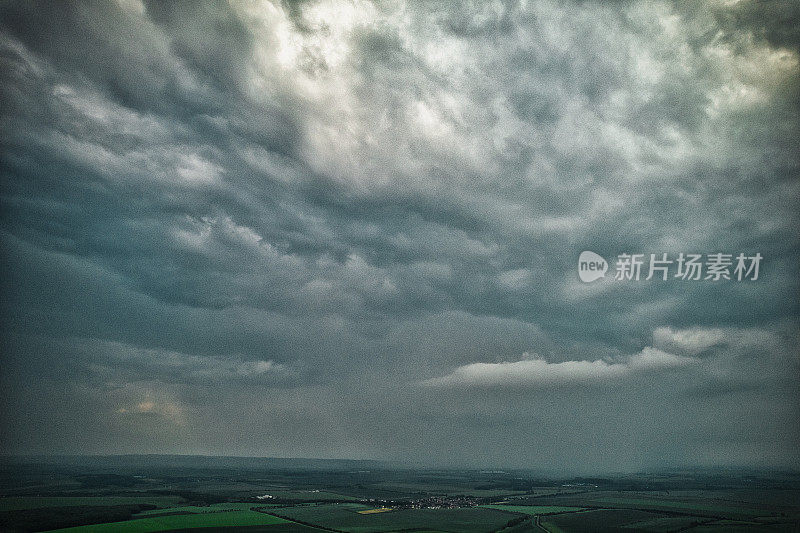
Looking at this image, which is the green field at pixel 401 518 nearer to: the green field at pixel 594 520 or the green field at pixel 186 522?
the green field at pixel 186 522

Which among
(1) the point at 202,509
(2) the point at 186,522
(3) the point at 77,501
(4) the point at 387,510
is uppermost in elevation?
(2) the point at 186,522

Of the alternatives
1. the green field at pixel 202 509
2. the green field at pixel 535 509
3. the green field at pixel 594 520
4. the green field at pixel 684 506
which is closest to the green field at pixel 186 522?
the green field at pixel 202 509

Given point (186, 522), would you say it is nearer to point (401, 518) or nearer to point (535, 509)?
point (401, 518)

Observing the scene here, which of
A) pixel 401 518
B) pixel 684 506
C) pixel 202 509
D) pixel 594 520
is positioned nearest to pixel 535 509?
pixel 594 520

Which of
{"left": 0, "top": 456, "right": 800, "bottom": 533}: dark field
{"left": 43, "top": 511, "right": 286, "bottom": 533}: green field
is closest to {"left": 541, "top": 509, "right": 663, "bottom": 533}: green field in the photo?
{"left": 0, "top": 456, "right": 800, "bottom": 533}: dark field

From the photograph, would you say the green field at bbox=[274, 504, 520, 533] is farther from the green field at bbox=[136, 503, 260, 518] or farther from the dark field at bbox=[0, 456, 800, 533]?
the green field at bbox=[136, 503, 260, 518]
